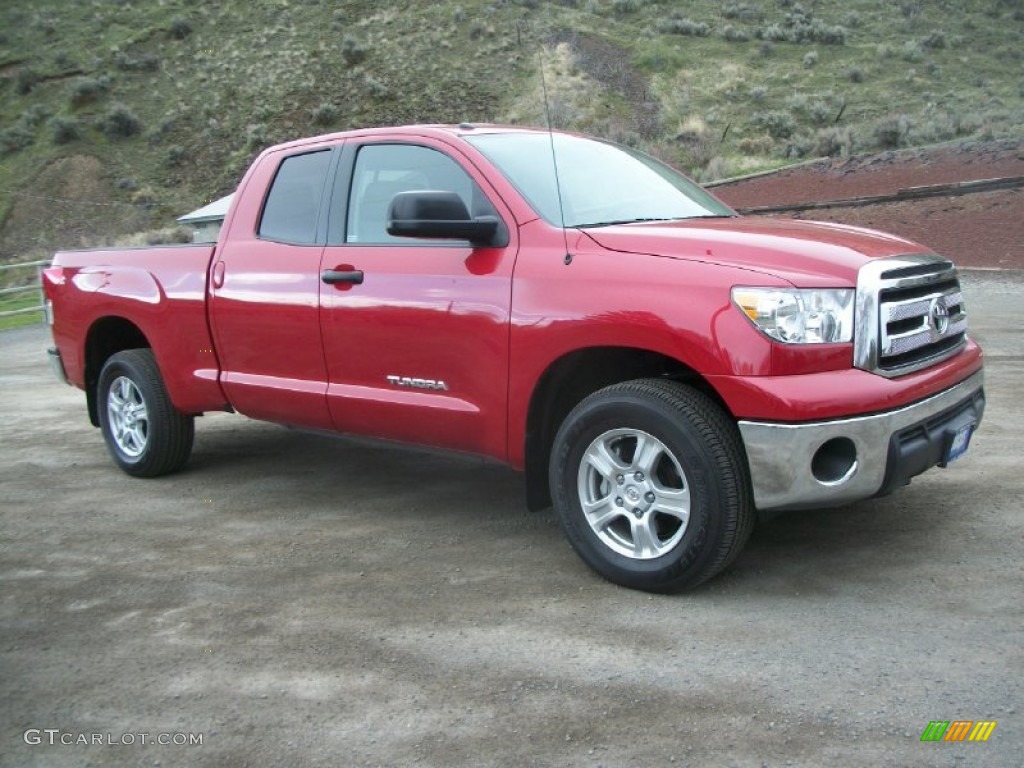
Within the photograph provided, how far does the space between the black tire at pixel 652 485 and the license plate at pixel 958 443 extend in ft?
2.93

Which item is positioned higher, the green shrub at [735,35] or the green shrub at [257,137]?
the green shrub at [735,35]

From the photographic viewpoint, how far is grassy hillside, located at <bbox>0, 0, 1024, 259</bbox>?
3638cm

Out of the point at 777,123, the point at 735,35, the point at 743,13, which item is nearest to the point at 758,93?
the point at 777,123

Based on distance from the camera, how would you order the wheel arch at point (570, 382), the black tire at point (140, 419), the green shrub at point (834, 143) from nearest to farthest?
the wheel arch at point (570, 382) < the black tire at point (140, 419) < the green shrub at point (834, 143)

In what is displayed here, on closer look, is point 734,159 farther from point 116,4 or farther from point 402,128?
point 116,4

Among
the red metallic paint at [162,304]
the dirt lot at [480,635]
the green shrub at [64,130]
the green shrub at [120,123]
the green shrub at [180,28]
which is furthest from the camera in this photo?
the green shrub at [180,28]

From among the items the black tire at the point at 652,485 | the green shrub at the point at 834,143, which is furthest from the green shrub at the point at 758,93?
the black tire at the point at 652,485

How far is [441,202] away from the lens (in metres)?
4.43

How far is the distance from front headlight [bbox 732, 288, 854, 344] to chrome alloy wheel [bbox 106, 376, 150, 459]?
13.6 feet

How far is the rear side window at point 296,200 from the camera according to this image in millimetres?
5457

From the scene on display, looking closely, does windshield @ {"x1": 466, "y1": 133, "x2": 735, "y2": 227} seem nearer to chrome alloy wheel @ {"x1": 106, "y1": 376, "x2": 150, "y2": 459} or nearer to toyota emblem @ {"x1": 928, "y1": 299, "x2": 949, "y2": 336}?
toyota emblem @ {"x1": 928, "y1": 299, "x2": 949, "y2": 336}

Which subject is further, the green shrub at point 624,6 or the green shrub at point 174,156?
the green shrub at point 624,6

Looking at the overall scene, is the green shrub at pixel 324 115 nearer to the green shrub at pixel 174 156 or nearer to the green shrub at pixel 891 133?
the green shrub at pixel 174 156

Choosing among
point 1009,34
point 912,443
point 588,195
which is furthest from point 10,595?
point 1009,34
